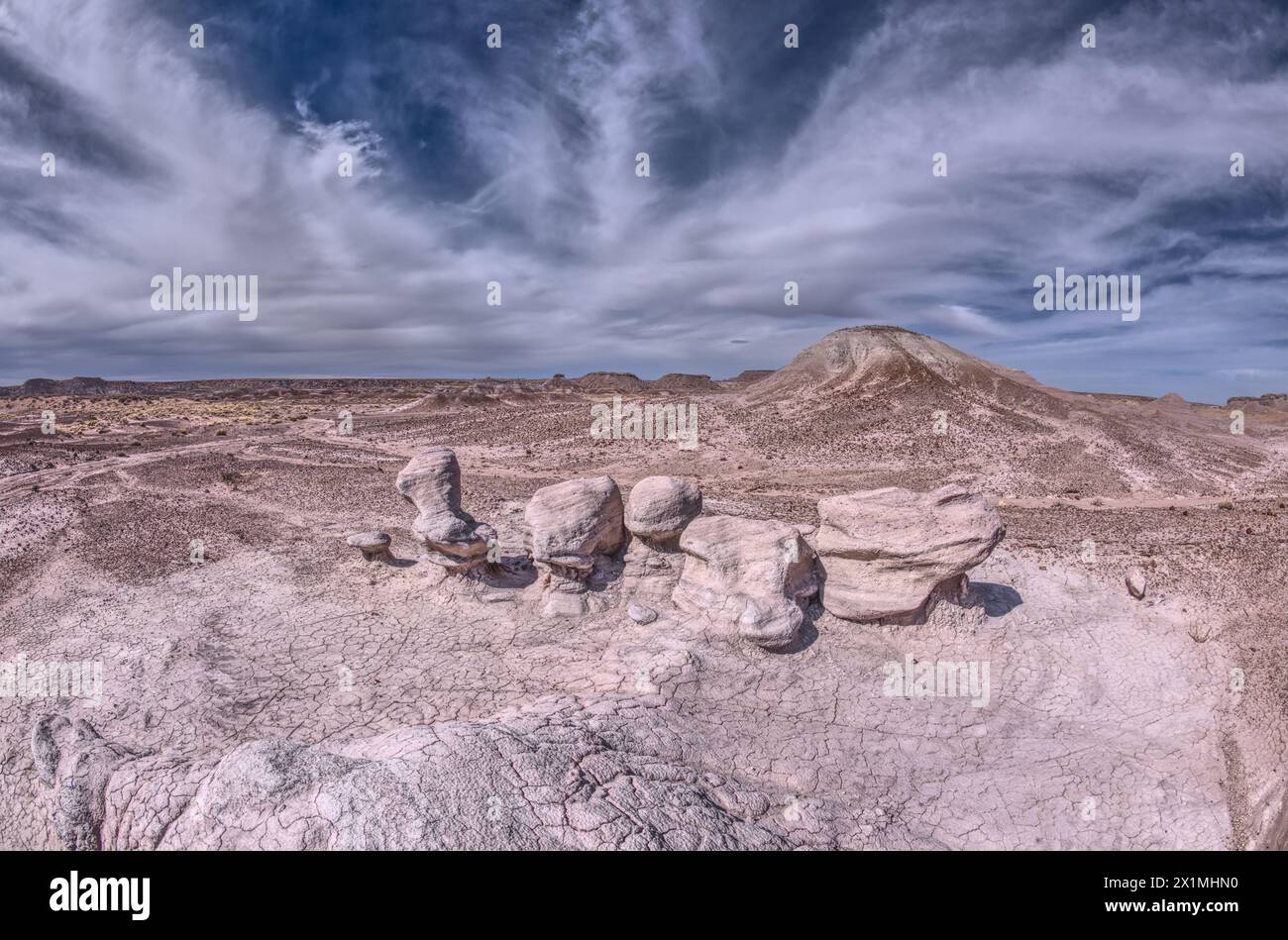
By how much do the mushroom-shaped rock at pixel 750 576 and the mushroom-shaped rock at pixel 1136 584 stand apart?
5988 millimetres

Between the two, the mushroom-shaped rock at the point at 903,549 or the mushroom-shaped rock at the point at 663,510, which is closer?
the mushroom-shaped rock at the point at 903,549

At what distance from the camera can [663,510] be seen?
1087 cm

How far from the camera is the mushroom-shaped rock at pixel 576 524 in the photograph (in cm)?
A: 1055

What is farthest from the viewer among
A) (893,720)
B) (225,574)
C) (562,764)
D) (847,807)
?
(225,574)

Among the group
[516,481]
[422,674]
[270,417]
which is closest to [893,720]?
[422,674]

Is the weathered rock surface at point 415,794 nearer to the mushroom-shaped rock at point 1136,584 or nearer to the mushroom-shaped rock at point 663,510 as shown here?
the mushroom-shaped rock at point 663,510

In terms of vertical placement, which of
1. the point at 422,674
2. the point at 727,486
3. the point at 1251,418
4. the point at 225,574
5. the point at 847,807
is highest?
the point at 1251,418

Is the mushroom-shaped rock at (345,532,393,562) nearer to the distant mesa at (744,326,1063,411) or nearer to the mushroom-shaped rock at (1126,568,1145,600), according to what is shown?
the mushroom-shaped rock at (1126,568,1145,600)

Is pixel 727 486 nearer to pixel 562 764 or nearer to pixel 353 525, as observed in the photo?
pixel 353 525

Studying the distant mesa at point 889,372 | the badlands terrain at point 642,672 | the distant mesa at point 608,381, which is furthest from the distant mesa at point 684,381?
the badlands terrain at point 642,672

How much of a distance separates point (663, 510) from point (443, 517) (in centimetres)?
406

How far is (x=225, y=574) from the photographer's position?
40.4 feet
